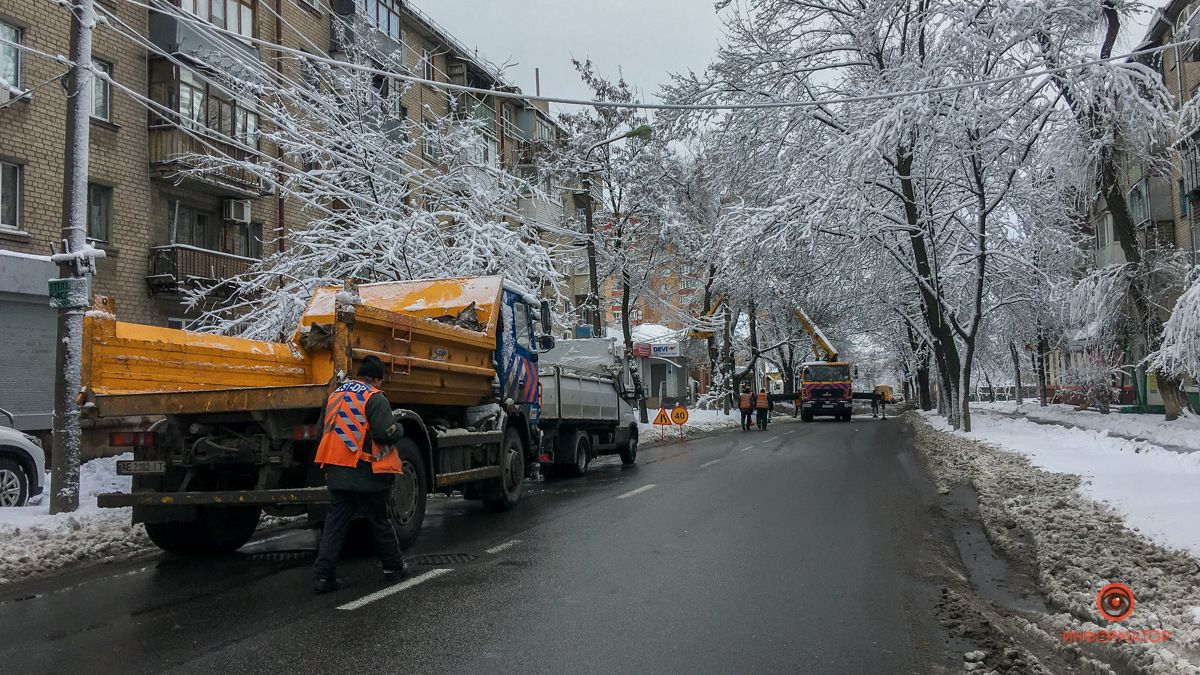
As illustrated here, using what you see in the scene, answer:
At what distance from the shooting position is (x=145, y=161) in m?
19.6

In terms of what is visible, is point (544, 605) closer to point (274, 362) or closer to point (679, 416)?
point (274, 362)

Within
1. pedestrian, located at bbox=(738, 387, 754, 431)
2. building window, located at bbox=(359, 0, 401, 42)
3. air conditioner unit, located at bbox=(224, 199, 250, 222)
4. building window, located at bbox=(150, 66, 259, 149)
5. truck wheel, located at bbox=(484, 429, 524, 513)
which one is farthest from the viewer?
pedestrian, located at bbox=(738, 387, 754, 431)

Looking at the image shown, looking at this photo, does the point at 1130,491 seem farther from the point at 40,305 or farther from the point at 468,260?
the point at 40,305

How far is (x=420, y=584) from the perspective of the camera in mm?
6586

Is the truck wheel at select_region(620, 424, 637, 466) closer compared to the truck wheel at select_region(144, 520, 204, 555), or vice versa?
the truck wheel at select_region(144, 520, 204, 555)

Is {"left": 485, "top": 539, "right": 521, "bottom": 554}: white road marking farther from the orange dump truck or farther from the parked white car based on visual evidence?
the parked white car

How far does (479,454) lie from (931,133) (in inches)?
502

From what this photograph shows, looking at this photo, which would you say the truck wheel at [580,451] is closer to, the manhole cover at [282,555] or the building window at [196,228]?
the manhole cover at [282,555]

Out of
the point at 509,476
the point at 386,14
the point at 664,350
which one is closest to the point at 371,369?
the point at 509,476

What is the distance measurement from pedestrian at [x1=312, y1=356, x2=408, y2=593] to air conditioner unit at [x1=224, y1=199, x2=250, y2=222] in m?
17.2

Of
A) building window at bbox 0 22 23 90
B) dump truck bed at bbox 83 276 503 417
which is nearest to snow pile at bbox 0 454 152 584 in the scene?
dump truck bed at bbox 83 276 503 417

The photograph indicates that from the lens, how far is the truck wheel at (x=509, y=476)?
10.6m

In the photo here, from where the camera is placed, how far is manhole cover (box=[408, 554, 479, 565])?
7.50m

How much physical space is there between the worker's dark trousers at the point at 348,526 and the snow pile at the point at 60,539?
9.32ft
